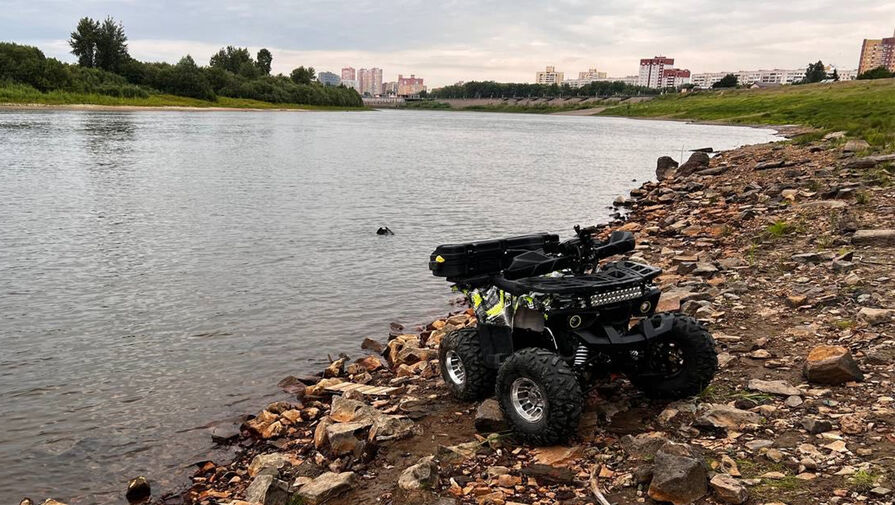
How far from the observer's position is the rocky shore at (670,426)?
5.21m

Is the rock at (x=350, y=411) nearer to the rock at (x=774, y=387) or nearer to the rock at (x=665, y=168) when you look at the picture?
the rock at (x=774, y=387)

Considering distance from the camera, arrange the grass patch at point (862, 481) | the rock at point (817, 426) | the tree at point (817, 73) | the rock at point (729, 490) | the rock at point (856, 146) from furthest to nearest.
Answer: the tree at point (817, 73) → the rock at point (856, 146) → the rock at point (817, 426) → the rock at point (729, 490) → the grass patch at point (862, 481)

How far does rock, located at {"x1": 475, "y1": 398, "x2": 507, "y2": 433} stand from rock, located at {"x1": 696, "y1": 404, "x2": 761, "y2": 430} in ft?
6.06

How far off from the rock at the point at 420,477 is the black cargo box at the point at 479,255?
2.03 metres

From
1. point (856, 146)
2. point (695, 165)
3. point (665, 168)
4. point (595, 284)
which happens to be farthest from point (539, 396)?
point (665, 168)

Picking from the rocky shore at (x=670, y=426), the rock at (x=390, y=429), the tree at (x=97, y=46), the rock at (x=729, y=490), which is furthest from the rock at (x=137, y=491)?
the tree at (x=97, y=46)

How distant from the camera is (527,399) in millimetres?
6395

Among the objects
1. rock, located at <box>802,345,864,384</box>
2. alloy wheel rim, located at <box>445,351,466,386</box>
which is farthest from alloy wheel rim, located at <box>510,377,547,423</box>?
rock, located at <box>802,345,864,384</box>

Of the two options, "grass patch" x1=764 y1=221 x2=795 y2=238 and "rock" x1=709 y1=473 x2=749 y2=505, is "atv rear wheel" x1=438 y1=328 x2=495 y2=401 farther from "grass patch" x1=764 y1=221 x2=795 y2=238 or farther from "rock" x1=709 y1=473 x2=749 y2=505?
"grass patch" x1=764 y1=221 x2=795 y2=238

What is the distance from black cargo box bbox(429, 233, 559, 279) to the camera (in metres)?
6.96

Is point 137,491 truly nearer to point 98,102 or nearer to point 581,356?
point 581,356

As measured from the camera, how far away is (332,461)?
6.69m

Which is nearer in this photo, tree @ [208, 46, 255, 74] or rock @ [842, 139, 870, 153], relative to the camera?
rock @ [842, 139, 870, 153]

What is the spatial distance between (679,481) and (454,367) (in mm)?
3364
